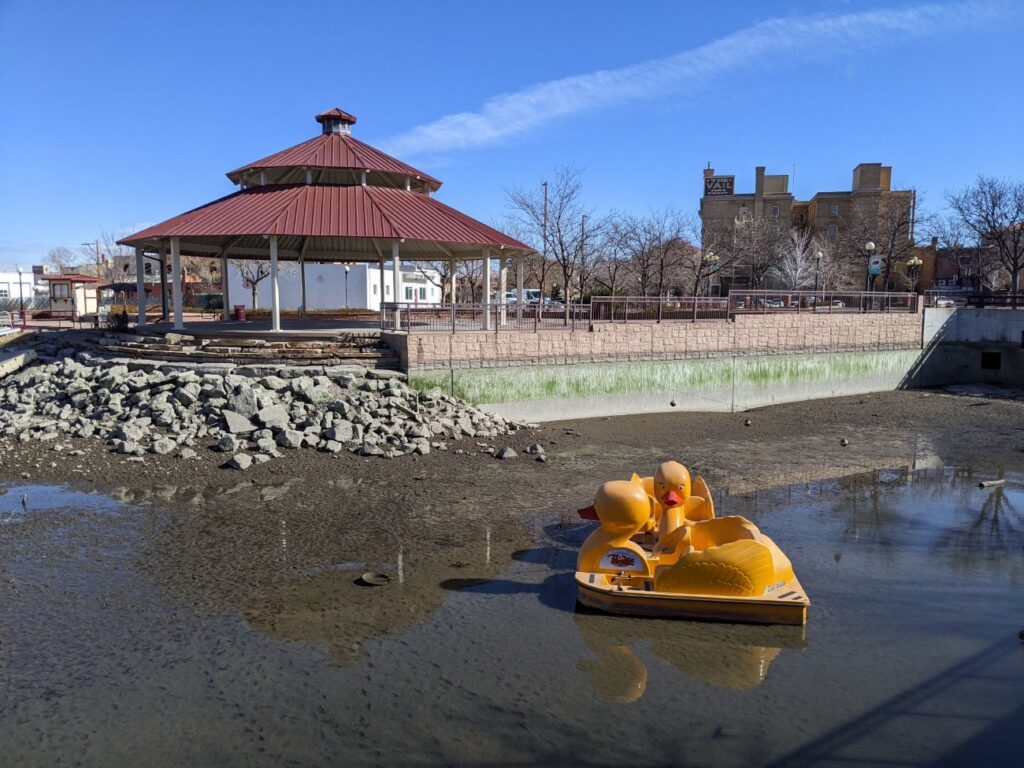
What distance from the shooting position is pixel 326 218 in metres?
18.9

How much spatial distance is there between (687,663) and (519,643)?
60.6 inches

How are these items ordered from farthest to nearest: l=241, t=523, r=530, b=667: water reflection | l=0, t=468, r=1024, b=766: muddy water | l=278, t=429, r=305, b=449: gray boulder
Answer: l=278, t=429, r=305, b=449: gray boulder
l=241, t=523, r=530, b=667: water reflection
l=0, t=468, r=1024, b=766: muddy water

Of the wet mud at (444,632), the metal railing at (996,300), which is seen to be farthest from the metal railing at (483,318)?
the metal railing at (996,300)

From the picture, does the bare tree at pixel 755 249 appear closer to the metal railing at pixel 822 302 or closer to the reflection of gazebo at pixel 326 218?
the metal railing at pixel 822 302

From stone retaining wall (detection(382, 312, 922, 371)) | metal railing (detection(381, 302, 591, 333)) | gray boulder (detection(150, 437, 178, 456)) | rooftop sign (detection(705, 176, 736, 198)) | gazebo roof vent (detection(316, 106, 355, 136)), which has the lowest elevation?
gray boulder (detection(150, 437, 178, 456))

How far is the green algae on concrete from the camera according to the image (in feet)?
58.0

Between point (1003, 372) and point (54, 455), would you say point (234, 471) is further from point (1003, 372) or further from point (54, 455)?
point (1003, 372)

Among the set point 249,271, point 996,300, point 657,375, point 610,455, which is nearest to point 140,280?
point 610,455

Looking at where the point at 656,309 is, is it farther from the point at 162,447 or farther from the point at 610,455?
the point at 162,447

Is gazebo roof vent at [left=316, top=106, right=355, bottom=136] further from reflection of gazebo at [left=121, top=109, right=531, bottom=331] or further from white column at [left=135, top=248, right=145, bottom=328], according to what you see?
white column at [left=135, top=248, right=145, bottom=328]

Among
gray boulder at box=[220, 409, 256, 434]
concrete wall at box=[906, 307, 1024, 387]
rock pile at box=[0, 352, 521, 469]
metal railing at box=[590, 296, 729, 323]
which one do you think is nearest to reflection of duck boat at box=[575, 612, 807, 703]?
rock pile at box=[0, 352, 521, 469]

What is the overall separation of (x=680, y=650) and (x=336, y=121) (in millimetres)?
20930

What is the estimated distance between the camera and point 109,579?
8.12m

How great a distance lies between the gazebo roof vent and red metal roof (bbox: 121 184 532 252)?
123 inches
